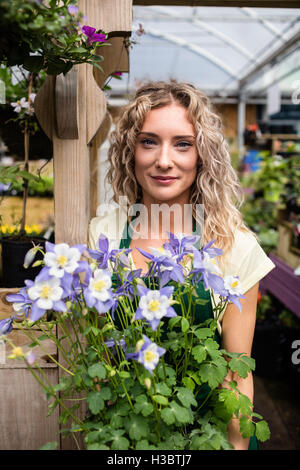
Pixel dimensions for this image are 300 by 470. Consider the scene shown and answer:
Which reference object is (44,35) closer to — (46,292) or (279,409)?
(46,292)

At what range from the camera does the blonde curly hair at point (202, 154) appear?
3.82 feet

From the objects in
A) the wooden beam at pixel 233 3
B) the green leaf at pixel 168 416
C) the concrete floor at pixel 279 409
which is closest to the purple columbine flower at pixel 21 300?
the green leaf at pixel 168 416

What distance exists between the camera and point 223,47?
8.34 metres

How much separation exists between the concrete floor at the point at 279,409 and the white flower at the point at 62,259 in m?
1.95

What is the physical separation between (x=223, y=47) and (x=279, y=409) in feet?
24.2

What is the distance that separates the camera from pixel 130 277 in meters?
0.85

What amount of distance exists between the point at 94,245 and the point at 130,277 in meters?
0.39

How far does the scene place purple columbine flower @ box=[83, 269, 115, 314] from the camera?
0.70m

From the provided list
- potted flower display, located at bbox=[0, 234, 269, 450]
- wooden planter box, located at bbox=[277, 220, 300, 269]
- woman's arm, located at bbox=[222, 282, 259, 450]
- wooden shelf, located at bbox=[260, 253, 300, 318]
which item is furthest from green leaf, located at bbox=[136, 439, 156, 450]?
wooden planter box, located at bbox=[277, 220, 300, 269]

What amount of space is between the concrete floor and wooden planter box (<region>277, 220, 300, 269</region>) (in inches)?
32.0

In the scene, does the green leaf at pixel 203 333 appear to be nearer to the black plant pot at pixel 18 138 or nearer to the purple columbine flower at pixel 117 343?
the purple columbine flower at pixel 117 343

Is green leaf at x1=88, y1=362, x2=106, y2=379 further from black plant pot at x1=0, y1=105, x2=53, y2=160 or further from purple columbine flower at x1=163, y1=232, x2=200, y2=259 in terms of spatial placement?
black plant pot at x1=0, y1=105, x2=53, y2=160
